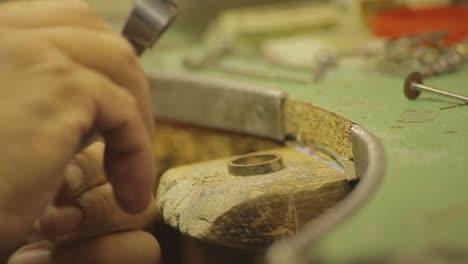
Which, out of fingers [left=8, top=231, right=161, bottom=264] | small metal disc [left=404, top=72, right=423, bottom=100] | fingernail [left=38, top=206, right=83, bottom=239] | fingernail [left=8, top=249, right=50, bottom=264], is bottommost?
fingernail [left=8, top=249, right=50, bottom=264]

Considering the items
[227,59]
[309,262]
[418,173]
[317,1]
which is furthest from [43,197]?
[317,1]

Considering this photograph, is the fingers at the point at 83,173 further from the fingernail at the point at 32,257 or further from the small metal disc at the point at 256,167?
the small metal disc at the point at 256,167

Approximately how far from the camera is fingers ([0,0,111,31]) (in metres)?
0.72

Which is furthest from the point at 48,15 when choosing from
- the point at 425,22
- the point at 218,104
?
the point at 425,22

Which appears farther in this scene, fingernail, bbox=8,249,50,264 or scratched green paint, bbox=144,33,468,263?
fingernail, bbox=8,249,50,264

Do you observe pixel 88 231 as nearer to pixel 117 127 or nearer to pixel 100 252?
pixel 100 252

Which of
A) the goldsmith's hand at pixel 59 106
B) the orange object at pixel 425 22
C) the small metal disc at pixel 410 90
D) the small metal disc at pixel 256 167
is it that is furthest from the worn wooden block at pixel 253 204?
the orange object at pixel 425 22

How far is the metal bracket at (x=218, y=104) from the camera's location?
1290 mm

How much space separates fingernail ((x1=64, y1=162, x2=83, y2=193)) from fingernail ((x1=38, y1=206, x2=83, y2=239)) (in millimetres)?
27

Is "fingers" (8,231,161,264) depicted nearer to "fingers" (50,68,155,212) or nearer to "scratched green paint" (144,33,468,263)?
"fingers" (50,68,155,212)

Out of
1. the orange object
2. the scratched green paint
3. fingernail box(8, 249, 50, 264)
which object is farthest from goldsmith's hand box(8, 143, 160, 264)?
the orange object

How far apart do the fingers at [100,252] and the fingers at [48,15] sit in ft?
0.94

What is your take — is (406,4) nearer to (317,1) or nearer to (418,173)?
(317,1)

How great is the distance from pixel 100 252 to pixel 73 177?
0.10m
